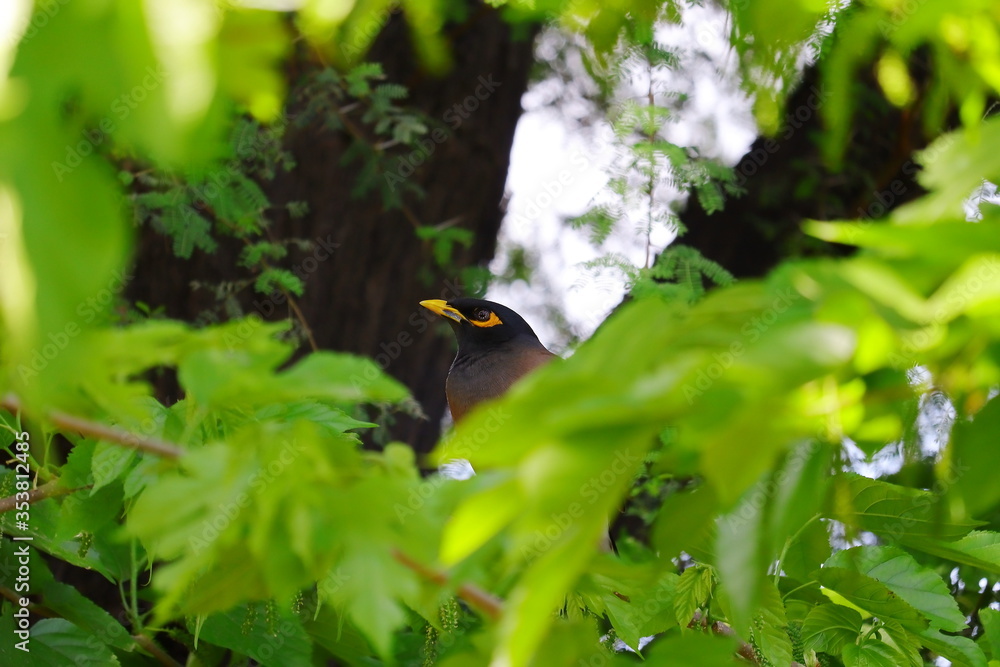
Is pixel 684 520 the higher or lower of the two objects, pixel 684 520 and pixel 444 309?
the higher

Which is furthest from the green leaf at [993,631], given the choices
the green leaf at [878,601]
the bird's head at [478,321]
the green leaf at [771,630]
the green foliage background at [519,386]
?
the bird's head at [478,321]

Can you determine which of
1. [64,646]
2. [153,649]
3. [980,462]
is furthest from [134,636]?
[980,462]

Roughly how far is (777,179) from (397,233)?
1667 millimetres

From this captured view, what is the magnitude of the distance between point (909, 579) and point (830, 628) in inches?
7.3

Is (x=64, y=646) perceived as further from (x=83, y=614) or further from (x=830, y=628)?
(x=830, y=628)

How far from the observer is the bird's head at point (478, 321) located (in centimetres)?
363

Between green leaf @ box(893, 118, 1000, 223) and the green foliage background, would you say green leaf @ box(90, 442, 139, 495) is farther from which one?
green leaf @ box(893, 118, 1000, 223)

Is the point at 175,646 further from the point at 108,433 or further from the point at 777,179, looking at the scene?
the point at 777,179

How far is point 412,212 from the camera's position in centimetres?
403

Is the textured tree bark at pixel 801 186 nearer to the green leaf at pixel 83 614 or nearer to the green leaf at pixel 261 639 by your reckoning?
the green leaf at pixel 261 639

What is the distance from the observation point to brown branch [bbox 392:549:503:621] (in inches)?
29.5

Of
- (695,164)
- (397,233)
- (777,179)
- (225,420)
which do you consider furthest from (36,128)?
(777,179)

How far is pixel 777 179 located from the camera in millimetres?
4160

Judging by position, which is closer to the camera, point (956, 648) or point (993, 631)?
point (956, 648)
